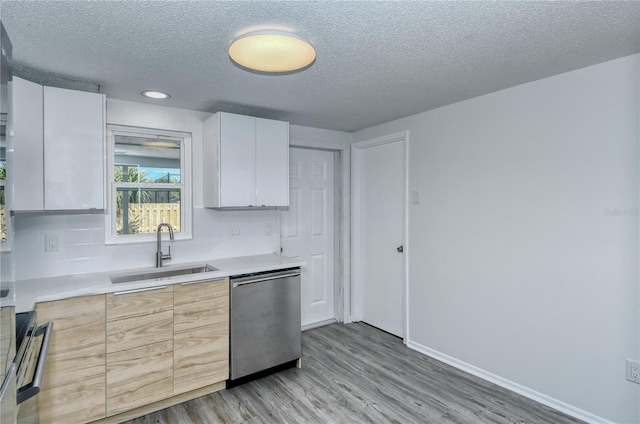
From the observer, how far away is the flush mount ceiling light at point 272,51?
1657mm

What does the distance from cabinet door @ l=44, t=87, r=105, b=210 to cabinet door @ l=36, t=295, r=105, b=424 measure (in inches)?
A: 26.7

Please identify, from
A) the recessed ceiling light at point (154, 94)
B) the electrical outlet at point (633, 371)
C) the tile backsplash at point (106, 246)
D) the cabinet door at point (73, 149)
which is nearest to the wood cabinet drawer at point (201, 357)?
the tile backsplash at point (106, 246)

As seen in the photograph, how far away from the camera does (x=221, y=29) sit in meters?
1.69

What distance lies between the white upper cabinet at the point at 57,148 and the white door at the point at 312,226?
1.86 m

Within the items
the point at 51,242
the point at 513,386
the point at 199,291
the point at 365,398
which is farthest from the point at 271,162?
the point at 513,386

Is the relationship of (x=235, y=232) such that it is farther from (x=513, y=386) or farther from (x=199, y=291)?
(x=513, y=386)

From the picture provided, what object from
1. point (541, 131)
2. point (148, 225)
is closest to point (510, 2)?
point (541, 131)

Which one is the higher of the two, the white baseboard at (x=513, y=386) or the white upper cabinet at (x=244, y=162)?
the white upper cabinet at (x=244, y=162)

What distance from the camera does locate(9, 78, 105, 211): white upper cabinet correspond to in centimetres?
211

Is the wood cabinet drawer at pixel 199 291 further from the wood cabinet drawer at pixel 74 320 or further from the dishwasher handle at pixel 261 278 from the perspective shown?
the wood cabinet drawer at pixel 74 320

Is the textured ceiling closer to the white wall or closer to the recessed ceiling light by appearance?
the recessed ceiling light

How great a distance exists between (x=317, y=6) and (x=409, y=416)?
2.53 metres

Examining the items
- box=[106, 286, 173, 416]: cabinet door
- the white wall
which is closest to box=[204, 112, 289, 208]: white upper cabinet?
box=[106, 286, 173, 416]: cabinet door

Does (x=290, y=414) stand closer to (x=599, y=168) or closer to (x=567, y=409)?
(x=567, y=409)
